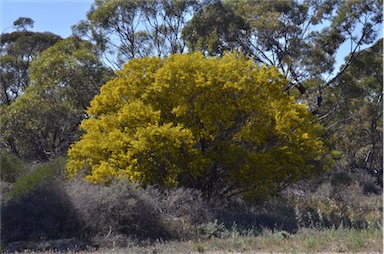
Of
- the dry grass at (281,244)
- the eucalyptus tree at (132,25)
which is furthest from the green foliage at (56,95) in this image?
the dry grass at (281,244)

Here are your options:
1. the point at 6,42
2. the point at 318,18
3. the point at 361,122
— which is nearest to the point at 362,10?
the point at 318,18

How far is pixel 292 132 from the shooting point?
17469 millimetres

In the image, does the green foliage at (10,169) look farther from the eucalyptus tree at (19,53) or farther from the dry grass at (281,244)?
the eucalyptus tree at (19,53)

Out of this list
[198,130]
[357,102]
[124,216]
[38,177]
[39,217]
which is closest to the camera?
[39,217]

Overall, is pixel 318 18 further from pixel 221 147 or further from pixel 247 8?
pixel 221 147

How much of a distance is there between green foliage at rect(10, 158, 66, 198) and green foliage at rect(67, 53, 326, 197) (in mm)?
961

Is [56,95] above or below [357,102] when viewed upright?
above

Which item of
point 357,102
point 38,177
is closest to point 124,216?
point 38,177

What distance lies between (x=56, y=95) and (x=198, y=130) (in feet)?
47.3

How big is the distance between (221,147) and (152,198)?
366 centimetres

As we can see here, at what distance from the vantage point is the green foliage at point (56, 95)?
2802cm

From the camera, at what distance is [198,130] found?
16453 millimetres

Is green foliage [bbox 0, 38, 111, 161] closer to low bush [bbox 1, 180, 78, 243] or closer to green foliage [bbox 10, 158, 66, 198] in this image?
green foliage [bbox 10, 158, 66, 198]

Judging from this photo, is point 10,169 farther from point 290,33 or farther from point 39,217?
point 290,33
